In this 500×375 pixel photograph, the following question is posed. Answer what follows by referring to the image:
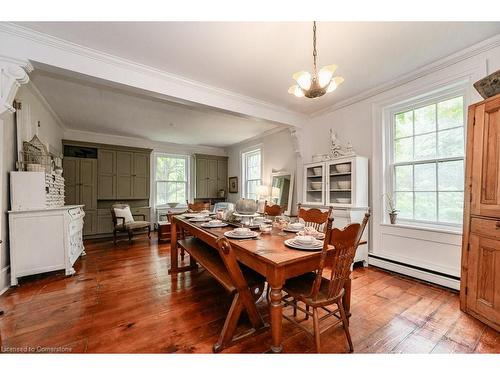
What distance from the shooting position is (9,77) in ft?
6.40

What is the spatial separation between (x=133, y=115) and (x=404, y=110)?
4734 millimetres

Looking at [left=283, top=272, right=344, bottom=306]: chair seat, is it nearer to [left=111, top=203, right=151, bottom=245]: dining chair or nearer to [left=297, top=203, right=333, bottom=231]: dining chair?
[left=297, top=203, right=333, bottom=231]: dining chair

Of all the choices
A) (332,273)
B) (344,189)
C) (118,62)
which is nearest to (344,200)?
(344,189)

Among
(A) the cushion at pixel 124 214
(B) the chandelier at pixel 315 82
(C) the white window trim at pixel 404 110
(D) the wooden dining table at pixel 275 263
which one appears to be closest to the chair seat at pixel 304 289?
(D) the wooden dining table at pixel 275 263

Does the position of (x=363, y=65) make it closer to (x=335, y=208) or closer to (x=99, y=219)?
(x=335, y=208)

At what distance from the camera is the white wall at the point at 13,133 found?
2355 mm

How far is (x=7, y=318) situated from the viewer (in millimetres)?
1811

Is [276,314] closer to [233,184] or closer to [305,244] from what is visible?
[305,244]

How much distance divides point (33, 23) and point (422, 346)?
416 centimetres

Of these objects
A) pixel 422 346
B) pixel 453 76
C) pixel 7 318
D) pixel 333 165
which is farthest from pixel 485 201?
pixel 7 318

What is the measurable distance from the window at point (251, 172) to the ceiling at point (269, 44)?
3121 millimetres

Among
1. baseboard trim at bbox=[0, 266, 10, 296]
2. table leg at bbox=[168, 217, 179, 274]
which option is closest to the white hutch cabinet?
table leg at bbox=[168, 217, 179, 274]

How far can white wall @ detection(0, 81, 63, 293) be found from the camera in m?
2.36

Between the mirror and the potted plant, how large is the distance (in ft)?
6.03
